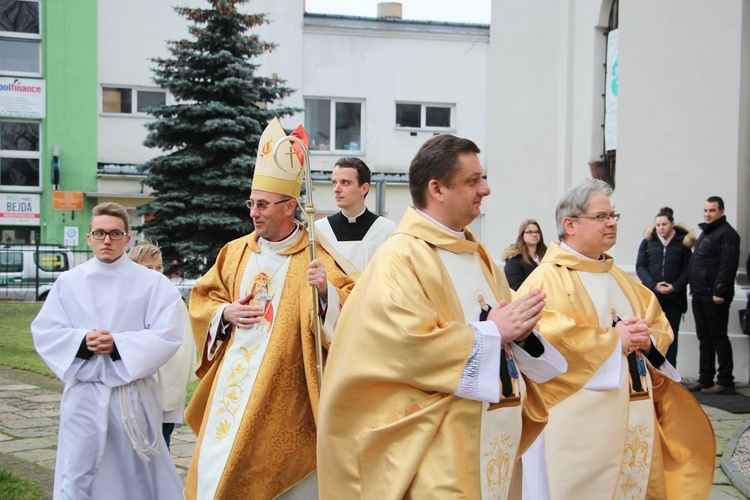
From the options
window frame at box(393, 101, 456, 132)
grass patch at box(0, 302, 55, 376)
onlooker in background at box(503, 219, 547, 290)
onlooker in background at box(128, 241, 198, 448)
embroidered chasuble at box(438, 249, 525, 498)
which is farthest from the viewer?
window frame at box(393, 101, 456, 132)

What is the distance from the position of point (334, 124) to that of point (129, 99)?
5.82 m

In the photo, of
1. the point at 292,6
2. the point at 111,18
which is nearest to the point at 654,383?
the point at 292,6

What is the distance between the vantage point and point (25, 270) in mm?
24266

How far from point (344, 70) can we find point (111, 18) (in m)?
6.60

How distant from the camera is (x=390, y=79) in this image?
27.1 meters

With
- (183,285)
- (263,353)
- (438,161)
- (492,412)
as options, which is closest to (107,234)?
(263,353)

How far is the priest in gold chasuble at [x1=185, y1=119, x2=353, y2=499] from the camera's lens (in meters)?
5.01

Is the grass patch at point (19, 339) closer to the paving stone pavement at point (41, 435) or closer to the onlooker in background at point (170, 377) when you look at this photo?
the paving stone pavement at point (41, 435)

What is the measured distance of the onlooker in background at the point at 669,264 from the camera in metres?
10.2

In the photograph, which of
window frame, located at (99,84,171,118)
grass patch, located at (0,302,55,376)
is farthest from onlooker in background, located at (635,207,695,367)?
window frame, located at (99,84,171,118)

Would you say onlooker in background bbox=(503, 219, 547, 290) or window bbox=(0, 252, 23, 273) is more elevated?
onlooker in background bbox=(503, 219, 547, 290)

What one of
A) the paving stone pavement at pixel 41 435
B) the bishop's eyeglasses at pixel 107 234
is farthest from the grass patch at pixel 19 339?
the bishop's eyeglasses at pixel 107 234

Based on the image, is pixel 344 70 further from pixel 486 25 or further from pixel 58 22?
pixel 58 22

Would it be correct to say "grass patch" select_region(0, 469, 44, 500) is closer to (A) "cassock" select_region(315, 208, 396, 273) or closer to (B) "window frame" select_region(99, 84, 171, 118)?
(A) "cassock" select_region(315, 208, 396, 273)
